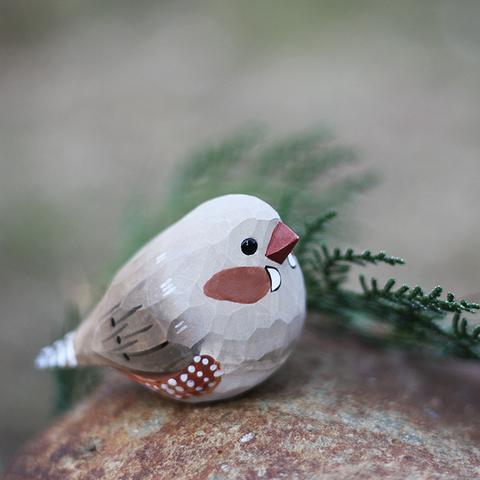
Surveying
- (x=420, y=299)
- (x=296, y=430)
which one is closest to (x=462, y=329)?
(x=420, y=299)

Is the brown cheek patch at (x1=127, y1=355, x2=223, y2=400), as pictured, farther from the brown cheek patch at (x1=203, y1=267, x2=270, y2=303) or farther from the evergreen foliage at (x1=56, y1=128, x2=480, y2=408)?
the evergreen foliage at (x1=56, y1=128, x2=480, y2=408)

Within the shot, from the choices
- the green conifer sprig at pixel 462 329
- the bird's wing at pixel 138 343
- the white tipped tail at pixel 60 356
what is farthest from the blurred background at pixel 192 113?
the green conifer sprig at pixel 462 329

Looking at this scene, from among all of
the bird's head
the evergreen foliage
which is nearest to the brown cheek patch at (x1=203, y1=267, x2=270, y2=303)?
the bird's head

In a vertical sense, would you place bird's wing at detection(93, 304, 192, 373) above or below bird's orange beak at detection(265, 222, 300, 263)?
below

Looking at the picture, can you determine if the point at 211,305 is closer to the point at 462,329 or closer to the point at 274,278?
the point at 274,278

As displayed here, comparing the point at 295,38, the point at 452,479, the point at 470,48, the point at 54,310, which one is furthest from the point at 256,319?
the point at 295,38

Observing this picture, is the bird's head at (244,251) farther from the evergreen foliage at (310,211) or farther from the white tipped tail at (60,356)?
the white tipped tail at (60,356)

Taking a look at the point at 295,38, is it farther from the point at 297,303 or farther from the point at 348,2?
the point at 297,303
